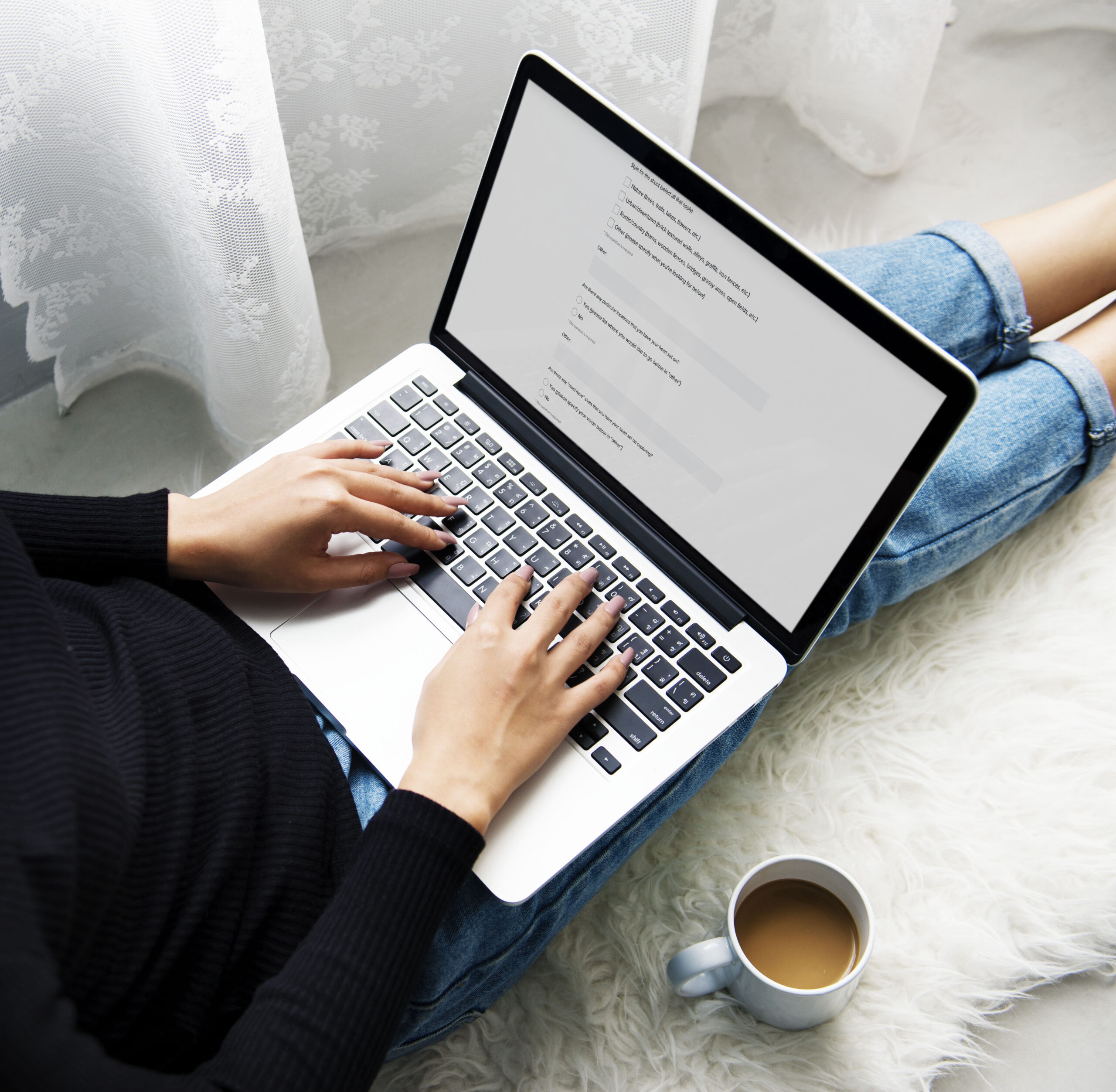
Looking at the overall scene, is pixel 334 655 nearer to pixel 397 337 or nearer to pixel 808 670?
pixel 808 670

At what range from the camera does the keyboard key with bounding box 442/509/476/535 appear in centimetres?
76

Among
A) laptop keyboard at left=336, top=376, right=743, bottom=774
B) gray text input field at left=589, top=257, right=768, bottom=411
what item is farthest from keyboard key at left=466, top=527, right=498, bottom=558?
gray text input field at left=589, top=257, right=768, bottom=411

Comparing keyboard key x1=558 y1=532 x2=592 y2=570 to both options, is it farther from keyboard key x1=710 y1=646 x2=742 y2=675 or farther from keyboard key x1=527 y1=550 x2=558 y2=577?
keyboard key x1=710 y1=646 x2=742 y2=675

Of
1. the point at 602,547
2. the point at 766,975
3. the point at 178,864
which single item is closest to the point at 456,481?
the point at 602,547

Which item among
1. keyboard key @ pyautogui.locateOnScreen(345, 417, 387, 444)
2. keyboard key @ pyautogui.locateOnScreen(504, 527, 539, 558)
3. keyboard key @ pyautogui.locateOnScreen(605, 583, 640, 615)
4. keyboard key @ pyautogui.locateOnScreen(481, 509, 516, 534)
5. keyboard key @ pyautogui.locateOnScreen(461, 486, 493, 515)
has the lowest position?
keyboard key @ pyautogui.locateOnScreen(605, 583, 640, 615)

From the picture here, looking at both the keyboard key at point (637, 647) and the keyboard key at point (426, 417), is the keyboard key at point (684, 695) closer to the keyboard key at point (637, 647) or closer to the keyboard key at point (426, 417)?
the keyboard key at point (637, 647)

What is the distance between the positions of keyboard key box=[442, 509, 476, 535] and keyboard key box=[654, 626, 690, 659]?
167 mm

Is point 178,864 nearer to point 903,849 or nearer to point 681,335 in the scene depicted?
point 681,335

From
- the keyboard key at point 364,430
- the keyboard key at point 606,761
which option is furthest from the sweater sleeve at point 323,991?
the keyboard key at point 364,430

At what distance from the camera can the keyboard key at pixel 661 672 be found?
Answer: 27.7 inches

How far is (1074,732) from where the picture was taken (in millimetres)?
941

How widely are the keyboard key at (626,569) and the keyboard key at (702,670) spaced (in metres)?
0.07

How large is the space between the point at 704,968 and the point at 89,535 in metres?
0.55

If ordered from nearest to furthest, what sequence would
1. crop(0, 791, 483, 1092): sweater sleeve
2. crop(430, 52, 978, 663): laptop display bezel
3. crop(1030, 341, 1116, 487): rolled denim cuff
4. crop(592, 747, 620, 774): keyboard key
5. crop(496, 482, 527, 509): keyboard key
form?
crop(0, 791, 483, 1092): sweater sleeve < crop(430, 52, 978, 663): laptop display bezel < crop(592, 747, 620, 774): keyboard key < crop(496, 482, 527, 509): keyboard key < crop(1030, 341, 1116, 487): rolled denim cuff
